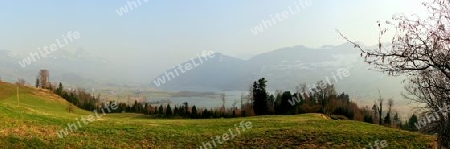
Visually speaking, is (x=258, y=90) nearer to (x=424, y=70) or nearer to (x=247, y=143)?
(x=247, y=143)

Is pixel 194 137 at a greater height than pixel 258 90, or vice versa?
pixel 258 90

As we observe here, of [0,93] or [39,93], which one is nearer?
[0,93]

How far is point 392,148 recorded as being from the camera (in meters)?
21.6

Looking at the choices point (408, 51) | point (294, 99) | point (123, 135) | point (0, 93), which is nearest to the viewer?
point (408, 51)

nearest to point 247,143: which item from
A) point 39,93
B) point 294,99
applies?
point 294,99

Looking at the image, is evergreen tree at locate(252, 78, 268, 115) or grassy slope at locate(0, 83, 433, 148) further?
evergreen tree at locate(252, 78, 268, 115)

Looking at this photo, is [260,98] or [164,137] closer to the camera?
[164,137]

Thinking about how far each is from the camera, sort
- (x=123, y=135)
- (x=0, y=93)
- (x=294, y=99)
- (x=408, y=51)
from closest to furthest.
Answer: (x=408, y=51) < (x=123, y=135) < (x=0, y=93) < (x=294, y=99)

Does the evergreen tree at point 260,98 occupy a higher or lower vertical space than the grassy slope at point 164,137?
higher

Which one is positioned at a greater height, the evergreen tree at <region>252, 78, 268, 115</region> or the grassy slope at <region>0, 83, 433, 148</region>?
the evergreen tree at <region>252, 78, 268, 115</region>

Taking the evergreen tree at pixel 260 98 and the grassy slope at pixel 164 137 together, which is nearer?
the grassy slope at pixel 164 137

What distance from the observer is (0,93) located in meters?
74.0

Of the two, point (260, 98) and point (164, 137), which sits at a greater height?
point (260, 98)

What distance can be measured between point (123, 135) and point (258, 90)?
63255 mm
